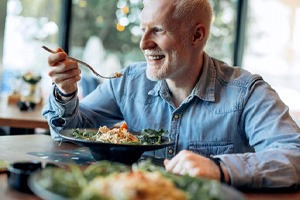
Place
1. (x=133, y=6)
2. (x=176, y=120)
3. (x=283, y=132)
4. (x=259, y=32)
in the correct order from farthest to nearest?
1. (x=259, y=32)
2. (x=133, y=6)
3. (x=176, y=120)
4. (x=283, y=132)

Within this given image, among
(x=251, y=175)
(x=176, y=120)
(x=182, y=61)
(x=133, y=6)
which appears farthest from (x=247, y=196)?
(x=133, y=6)

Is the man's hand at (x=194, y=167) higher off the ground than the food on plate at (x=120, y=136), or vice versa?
the food on plate at (x=120, y=136)

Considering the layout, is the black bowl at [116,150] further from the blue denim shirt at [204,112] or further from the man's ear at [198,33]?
the man's ear at [198,33]

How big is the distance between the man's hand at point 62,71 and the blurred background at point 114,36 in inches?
87.4

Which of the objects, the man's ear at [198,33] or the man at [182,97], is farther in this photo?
the man's ear at [198,33]

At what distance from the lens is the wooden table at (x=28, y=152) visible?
44.0 inches

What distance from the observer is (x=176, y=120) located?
6.04 ft

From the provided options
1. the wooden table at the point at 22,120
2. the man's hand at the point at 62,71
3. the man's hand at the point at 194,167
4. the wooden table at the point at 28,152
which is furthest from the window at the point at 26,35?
the man's hand at the point at 194,167

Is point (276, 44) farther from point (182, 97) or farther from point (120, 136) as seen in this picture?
point (120, 136)

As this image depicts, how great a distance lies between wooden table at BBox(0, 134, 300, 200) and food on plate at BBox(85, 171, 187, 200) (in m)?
0.29

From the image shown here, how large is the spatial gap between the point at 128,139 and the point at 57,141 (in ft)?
1.21

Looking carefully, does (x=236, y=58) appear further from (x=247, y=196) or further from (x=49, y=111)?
(x=247, y=196)

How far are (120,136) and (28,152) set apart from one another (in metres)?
0.30

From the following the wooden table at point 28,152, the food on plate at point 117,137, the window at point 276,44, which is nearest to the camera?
the wooden table at point 28,152
